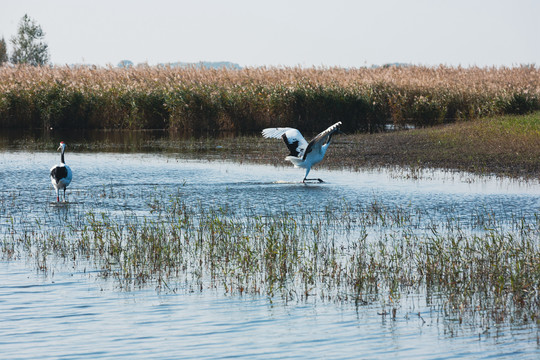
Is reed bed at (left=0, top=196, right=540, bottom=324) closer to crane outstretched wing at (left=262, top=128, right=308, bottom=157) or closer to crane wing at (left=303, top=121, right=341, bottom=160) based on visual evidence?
crane wing at (left=303, top=121, right=341, bottom=160)

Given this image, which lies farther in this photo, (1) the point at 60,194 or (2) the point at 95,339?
(1) the point at 60,194

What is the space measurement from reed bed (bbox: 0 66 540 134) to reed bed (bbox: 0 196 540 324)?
19764 mm

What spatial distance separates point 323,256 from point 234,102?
22592 millimetres

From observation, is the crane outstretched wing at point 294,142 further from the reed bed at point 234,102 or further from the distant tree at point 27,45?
the distant tree at point 27,45

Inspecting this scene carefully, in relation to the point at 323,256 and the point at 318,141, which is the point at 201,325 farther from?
the point at 318,141

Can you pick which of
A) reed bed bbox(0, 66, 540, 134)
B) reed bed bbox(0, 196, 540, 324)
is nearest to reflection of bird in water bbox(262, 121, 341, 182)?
reed bed bbox(0, 196, 540, 324)

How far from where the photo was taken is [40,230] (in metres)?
11.2

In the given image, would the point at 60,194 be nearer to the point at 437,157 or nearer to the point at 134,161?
the point at 134,161

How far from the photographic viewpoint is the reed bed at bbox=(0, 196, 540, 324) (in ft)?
26.3

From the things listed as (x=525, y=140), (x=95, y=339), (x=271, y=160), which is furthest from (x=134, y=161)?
(x=95, y=339)

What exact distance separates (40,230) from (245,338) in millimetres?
5539

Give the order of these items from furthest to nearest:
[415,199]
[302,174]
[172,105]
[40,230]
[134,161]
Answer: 1. [172,105]
2. [134,161]
3. [302,174]
4. [415,199]
5. [40,230]

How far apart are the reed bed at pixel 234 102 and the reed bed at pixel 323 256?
19764 millimetres

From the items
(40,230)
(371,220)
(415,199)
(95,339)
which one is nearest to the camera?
(95,339)
